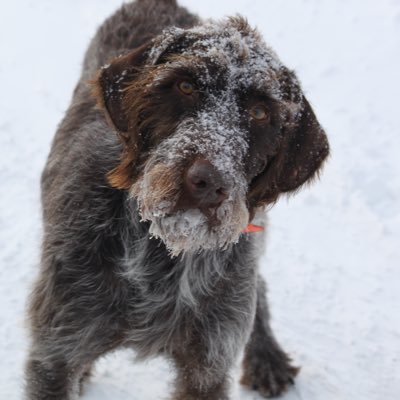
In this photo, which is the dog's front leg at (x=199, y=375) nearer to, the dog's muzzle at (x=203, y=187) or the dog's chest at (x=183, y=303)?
the dog's chest at (x=183, y=303)

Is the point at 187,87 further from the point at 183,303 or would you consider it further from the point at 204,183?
the point at 183,303

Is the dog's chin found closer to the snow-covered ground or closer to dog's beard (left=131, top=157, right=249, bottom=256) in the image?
dog's beard (left=131, top=157, right=249, bottom=256)

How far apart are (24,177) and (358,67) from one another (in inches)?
171

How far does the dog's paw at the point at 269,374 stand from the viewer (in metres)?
4.27

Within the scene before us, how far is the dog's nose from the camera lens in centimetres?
230

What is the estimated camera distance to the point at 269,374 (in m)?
4.25

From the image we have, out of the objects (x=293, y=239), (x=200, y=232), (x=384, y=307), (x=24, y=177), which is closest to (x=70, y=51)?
(x=24, y=177)

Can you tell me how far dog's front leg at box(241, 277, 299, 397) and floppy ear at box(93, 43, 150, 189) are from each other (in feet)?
6.42

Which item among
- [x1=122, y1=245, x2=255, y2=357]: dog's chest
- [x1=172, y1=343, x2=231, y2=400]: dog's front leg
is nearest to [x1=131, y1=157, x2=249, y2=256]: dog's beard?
[x1=122, y1=245, x2=255, y2=357]: dog's chest

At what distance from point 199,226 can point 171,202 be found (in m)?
0.15

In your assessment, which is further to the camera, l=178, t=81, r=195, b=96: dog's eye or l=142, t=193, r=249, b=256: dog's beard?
l=178, t=81, r=195, b=96: dog's eye

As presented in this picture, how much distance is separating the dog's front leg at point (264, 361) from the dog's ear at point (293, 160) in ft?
5.36

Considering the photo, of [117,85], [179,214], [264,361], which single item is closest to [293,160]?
[179,214]

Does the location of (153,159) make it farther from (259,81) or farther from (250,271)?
(250,271)
